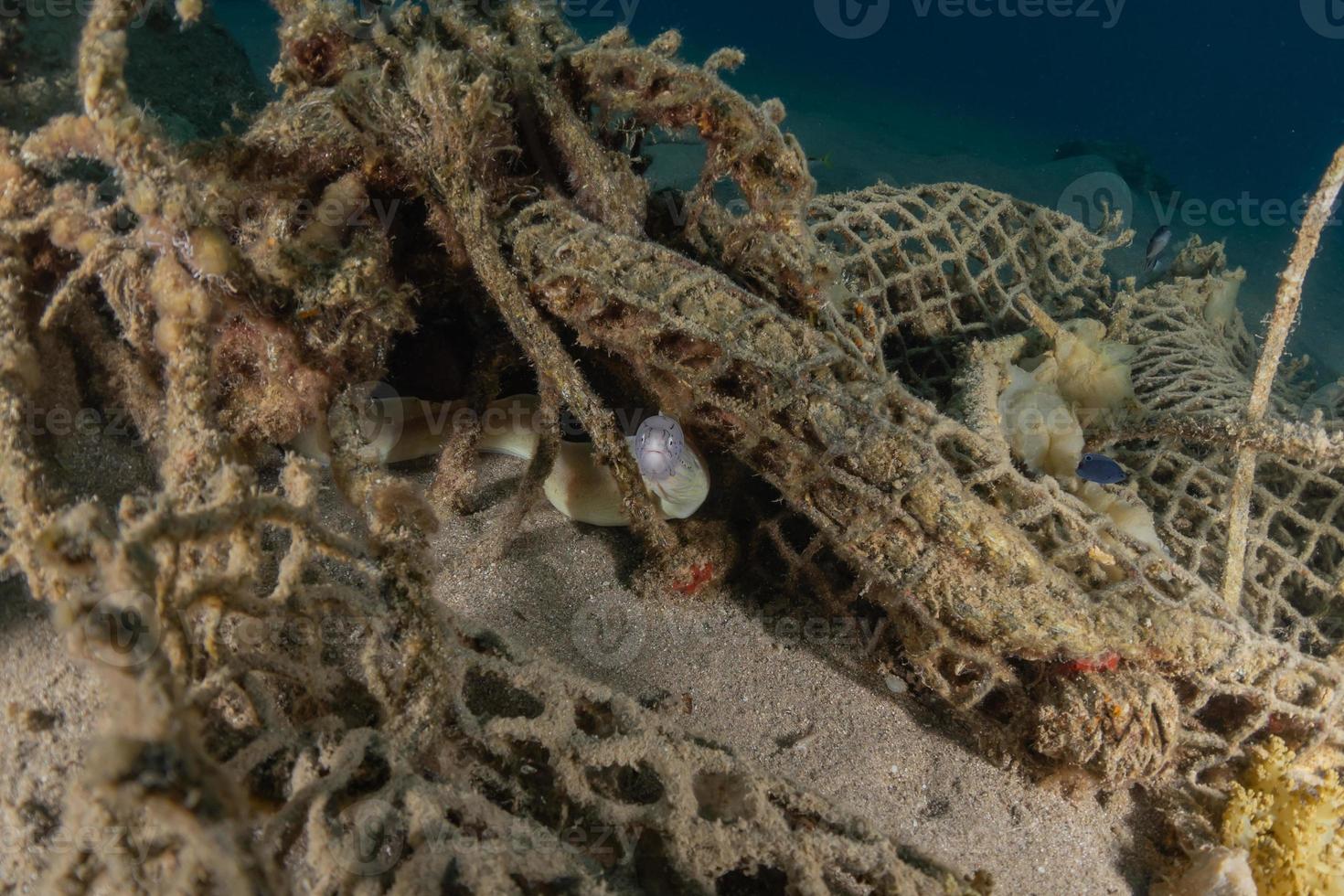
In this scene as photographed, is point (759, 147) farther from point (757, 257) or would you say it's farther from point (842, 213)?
point (842, 213)
